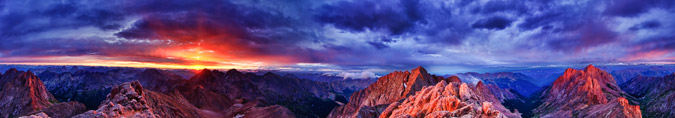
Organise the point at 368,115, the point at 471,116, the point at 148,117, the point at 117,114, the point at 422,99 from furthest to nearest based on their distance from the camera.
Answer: the point at 368,115 < the point at 148,117 < the point at 422,99 < the point at 117,114 < the point at 471,116

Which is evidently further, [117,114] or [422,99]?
[422,99]

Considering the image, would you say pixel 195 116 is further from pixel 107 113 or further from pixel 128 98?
pixel 107 113

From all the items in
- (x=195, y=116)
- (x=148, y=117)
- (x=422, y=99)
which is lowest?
(x=195, y=116)

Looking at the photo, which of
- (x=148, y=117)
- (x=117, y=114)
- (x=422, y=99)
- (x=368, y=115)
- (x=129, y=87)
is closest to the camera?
(x=117, y=114)

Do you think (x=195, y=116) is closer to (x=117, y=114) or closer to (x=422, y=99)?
(x=117, y=114)

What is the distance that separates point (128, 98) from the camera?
94.4 meters

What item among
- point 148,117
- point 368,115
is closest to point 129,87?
point 148,117

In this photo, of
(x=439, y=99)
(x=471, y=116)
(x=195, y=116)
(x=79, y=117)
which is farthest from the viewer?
(x=195, y=116)

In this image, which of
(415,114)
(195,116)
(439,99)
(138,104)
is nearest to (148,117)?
(138,104)

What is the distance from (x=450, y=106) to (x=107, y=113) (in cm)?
8882

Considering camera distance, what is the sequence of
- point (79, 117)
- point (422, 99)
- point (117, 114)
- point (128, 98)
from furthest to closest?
point (128, 98) < point (422, 99) < point (117, 114) < point (79, 117)

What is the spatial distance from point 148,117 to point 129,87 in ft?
81.4

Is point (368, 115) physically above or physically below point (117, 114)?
below

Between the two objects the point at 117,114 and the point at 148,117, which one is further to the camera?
the point at 148,117
